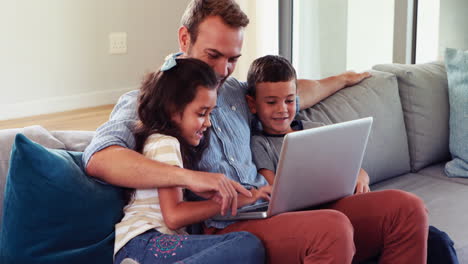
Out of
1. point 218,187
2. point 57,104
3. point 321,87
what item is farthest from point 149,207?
point 57,104

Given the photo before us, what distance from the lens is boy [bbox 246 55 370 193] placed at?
1912 mm

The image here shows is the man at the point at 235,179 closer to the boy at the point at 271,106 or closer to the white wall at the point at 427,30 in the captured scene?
the boy at the point at 271,106

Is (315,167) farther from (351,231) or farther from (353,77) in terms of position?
(353,77)

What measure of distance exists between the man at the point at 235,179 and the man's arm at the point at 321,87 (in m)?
0.30

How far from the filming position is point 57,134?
175cm

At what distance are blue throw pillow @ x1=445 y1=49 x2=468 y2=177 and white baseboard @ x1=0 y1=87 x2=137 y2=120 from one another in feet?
6.15

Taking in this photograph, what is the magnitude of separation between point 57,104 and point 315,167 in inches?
83.9

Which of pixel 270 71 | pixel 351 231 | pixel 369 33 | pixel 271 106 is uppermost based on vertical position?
pixel 369 33

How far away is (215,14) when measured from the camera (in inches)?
71.7

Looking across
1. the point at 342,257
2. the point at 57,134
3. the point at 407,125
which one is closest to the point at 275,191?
the point at 342,257

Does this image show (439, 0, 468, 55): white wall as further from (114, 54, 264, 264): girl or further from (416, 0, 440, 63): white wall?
(114, 54, 264, 264): girl

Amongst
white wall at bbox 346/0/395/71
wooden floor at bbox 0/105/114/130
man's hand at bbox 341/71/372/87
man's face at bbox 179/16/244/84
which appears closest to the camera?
man's face at bbox 179/16/244/84

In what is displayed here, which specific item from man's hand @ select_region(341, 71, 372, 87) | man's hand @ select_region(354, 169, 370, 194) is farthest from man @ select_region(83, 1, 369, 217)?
man's hand @ select_region(341, 71, 372, 87)

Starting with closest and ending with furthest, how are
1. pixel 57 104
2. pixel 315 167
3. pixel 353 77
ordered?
pixel 315 167 < pixel 353 77 < pixel 57 104
